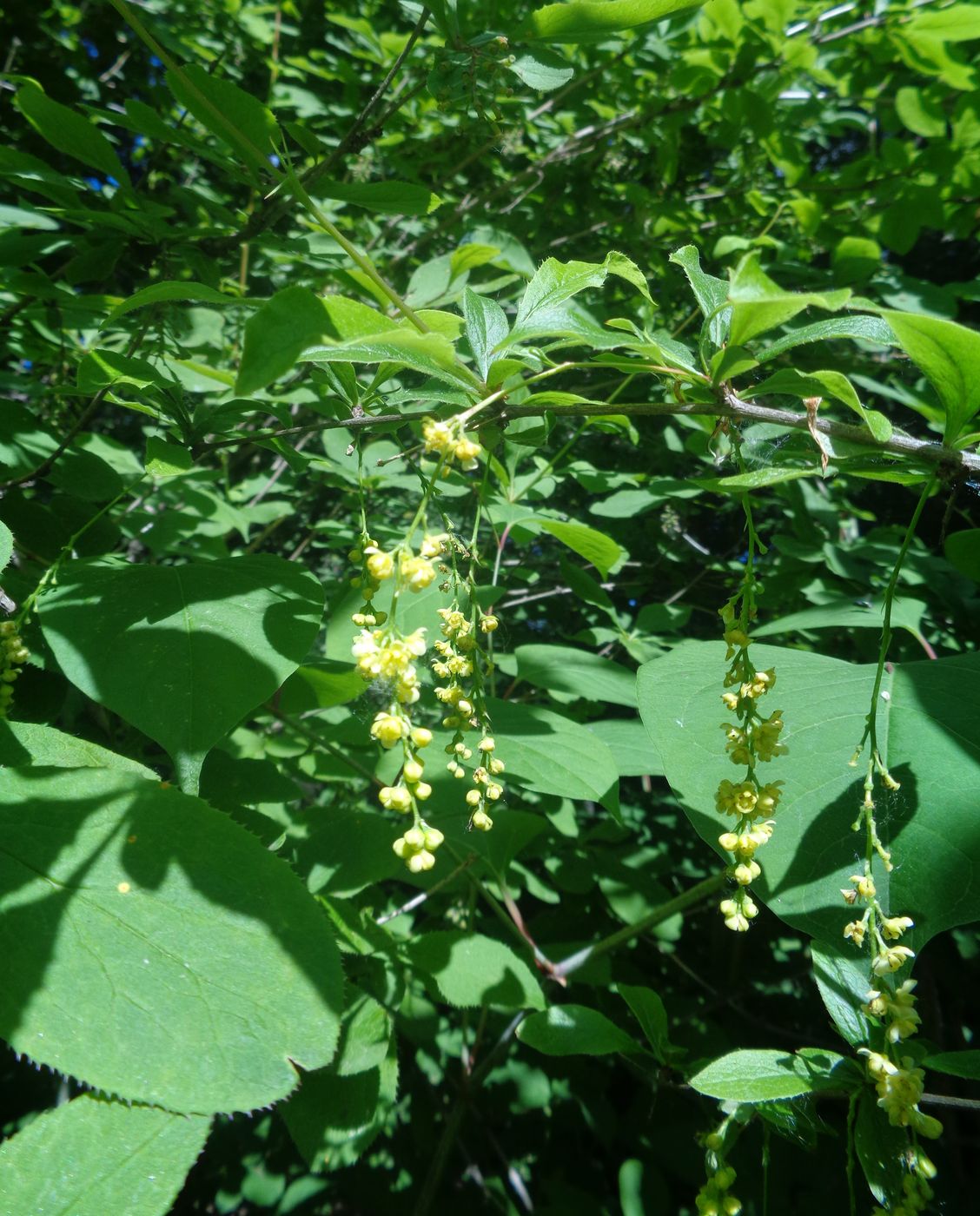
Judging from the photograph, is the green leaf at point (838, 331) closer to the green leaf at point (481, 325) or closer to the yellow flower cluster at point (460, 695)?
the green leaf at point (481, 325)

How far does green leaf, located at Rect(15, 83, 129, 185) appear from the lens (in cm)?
A: 104

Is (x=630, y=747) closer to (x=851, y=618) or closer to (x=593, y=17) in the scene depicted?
(x=851, y=618)

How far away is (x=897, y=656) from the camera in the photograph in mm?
A: 1571

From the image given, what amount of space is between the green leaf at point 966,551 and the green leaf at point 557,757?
52 cm

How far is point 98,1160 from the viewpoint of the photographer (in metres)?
0.76

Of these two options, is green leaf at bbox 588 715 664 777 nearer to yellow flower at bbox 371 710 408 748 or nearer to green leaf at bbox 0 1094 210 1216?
yellow flower at bbox 371 710 408 748

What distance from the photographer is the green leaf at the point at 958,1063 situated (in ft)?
2.60

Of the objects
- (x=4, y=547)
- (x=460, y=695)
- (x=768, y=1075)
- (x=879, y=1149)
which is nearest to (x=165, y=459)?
(x=4, y=547)

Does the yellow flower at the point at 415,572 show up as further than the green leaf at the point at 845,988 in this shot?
No

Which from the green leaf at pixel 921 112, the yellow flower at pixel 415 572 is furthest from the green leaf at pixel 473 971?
the green leaf at pixel 921 112

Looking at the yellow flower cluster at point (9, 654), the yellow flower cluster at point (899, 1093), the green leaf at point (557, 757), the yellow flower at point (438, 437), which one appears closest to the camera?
the yellow flower at point (438, 437)

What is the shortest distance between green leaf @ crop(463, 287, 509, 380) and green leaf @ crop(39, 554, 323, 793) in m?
0.32

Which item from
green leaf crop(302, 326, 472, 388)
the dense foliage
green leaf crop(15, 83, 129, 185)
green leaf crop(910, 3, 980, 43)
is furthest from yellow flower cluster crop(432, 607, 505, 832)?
green leaf crop(910, 3, 980, 43)

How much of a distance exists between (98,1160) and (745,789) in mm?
734
